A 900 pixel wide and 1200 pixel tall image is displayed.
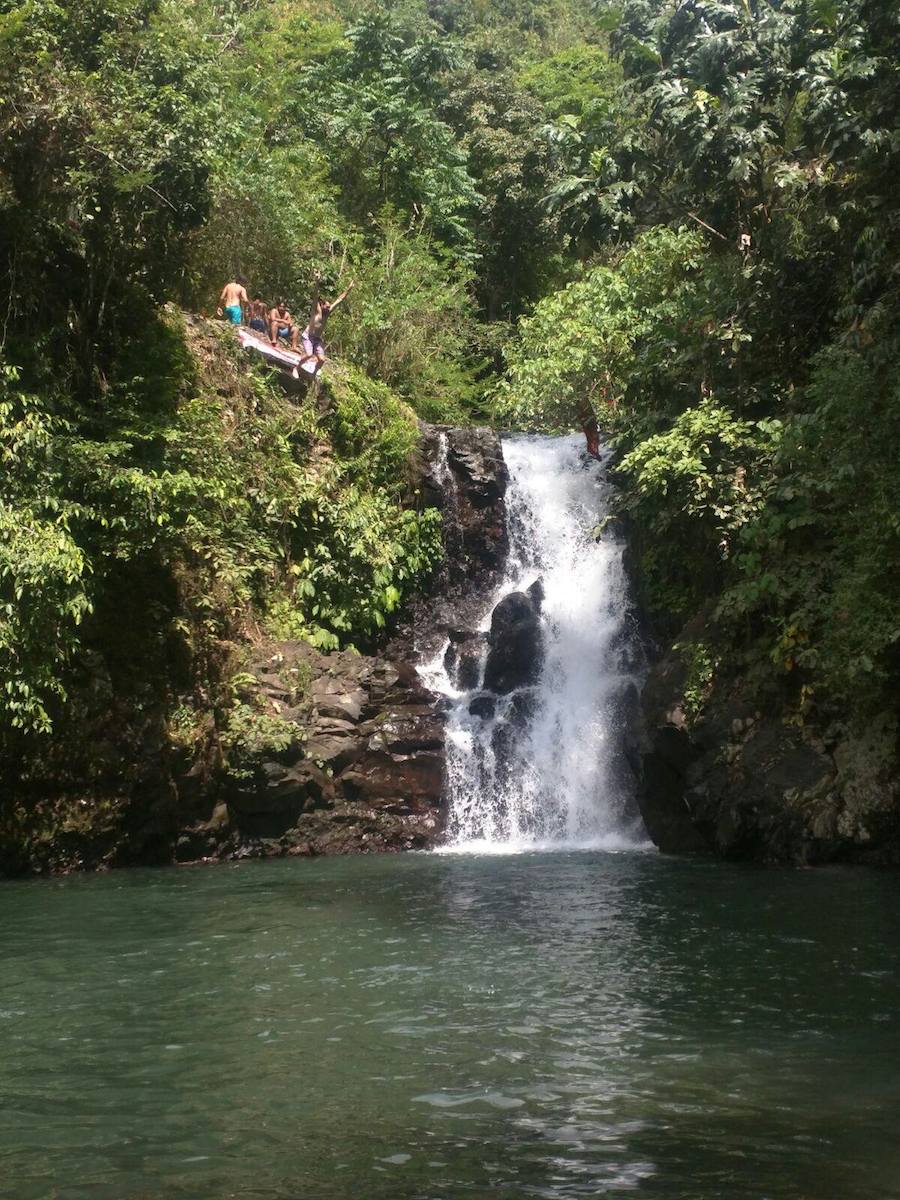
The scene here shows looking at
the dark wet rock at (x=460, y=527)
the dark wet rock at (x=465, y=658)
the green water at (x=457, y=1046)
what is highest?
the dark wet rock at (x=460, y=527)

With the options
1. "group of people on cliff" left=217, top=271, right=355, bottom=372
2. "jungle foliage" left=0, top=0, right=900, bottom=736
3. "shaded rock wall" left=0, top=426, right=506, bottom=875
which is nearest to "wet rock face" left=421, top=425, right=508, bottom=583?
"jungle foliage" left=0, top=0, right=900, bottom=736

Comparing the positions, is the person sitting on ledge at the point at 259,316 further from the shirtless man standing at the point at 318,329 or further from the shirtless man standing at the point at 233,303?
the shirtless man standing at the point at 318,329

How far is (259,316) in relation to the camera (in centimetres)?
2566

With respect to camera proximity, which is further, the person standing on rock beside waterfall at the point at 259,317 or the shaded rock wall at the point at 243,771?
the person standing on rock beside waterfall at the point at 259,317

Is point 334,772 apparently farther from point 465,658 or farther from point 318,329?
point 318,329

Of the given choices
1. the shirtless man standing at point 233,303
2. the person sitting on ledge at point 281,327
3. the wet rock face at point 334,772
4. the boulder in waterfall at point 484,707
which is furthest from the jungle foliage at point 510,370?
the boulder in waterfall at point 484,707

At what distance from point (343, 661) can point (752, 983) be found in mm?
11967

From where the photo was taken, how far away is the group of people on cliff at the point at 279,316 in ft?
74.0

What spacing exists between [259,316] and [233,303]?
7.96 feet

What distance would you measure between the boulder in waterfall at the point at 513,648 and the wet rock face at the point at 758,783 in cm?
359

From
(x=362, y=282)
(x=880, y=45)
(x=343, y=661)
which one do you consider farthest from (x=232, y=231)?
(x=880, y=45)

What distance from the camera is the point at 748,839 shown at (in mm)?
15992

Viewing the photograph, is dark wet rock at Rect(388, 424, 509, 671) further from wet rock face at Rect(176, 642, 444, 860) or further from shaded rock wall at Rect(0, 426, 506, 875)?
wet rock face at Rect(176, 642, 444, 860)

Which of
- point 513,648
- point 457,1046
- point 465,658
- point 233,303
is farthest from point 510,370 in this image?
point 457,1046
